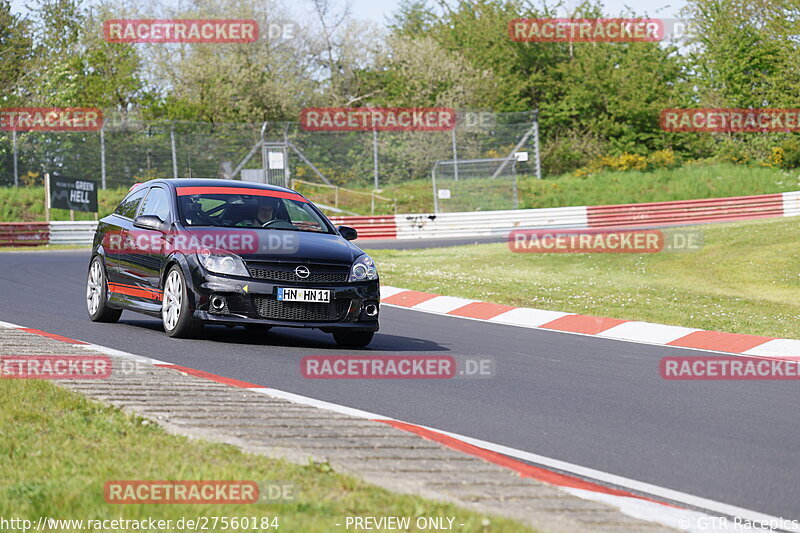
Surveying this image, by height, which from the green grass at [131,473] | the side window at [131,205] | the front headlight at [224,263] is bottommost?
the green grass at [131,473]

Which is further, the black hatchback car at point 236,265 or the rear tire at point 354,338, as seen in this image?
the rear tire at point 354,338

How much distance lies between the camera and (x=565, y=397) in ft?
27.4

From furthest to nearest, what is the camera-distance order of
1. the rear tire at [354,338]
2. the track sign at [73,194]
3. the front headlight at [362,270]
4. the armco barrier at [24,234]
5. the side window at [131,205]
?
the track sign at [73,194] → the armco barrier at [24,234] → the side window at [131,205] → the rear tire at [354,338] → the front headlight at [362,270]

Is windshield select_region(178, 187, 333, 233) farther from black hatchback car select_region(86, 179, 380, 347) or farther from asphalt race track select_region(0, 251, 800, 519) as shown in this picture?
asphalt race track select_region(0, 251, 800, 519)

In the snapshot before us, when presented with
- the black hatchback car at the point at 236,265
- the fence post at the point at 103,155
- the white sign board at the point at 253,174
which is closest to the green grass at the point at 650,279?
the black hatchback car at the point at 236,265

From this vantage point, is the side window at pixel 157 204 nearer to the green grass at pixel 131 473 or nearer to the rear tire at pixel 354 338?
the rear tire at pixel 354 338

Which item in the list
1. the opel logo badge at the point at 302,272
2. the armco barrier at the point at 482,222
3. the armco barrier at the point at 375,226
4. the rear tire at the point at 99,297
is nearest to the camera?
the opel logo badge at the point at 302,272

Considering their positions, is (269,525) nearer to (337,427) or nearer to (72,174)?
(337,427)

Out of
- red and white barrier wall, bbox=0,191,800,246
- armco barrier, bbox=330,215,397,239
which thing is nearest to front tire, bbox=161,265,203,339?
red and white barrier wall, bbox=0,191,800,246

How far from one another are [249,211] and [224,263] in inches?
48.9

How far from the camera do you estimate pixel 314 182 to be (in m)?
39.8

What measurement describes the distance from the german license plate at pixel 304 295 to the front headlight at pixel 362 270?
0.36 meters

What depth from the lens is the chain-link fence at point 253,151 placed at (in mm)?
35812

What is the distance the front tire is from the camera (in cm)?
1047
